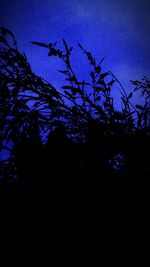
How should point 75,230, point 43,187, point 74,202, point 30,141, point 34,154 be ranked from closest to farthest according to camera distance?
point 75,230, point 74,202, point 43,187, point 30,141, point 34,154

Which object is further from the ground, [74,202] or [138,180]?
[138,180]

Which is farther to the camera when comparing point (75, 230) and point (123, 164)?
point (123, 164)

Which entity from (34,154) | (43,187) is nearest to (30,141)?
Result: (34,154)

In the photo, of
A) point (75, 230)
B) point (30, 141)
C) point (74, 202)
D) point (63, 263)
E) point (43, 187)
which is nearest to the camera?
point (63, 263)

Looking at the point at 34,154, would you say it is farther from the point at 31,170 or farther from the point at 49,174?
the point at 49,174

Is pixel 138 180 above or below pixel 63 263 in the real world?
above

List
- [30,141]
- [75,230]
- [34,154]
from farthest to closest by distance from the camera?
[34,154] < [30,141] < [75,230]

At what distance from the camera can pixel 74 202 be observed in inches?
116

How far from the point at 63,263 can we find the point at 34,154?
2125mm

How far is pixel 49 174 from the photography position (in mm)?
3320

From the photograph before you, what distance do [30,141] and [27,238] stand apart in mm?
1768

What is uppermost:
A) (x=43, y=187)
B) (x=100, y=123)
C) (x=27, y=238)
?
(x=100, y=123)

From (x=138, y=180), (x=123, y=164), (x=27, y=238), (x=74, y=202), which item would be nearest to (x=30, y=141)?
(x=74, y=202)

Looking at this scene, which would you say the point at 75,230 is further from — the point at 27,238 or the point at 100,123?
the point at 100,123
